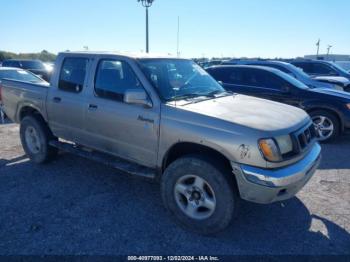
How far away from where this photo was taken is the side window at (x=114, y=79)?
3646 millimetres

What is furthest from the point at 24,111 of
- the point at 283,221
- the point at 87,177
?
the point at 283,221

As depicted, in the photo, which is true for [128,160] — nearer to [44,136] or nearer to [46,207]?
[46,207]

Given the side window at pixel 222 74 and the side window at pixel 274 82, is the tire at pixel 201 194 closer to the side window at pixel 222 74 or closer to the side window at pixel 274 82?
the side window at pixel 274 82

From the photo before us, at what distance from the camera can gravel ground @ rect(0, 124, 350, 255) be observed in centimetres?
296

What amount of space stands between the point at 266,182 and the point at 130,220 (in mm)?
1681

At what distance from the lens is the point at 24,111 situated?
5.34 meters

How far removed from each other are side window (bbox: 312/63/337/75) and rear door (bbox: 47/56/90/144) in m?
11.9

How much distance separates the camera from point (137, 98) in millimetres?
3268

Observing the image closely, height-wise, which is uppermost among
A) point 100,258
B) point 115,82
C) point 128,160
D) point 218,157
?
point 115,82

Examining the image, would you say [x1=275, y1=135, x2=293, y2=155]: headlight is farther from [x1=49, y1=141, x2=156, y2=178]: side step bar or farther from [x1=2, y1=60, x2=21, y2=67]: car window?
[x1=2, y1=60, x2=21, y2=67]: car window

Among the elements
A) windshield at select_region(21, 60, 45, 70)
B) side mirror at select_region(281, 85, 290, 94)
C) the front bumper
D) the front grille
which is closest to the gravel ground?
the front bumper

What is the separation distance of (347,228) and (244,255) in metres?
1.38

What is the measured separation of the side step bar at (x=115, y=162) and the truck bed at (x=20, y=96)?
0.78 metres

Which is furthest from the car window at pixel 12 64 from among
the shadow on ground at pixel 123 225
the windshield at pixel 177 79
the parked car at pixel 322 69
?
the parked car at pixel 322 69
